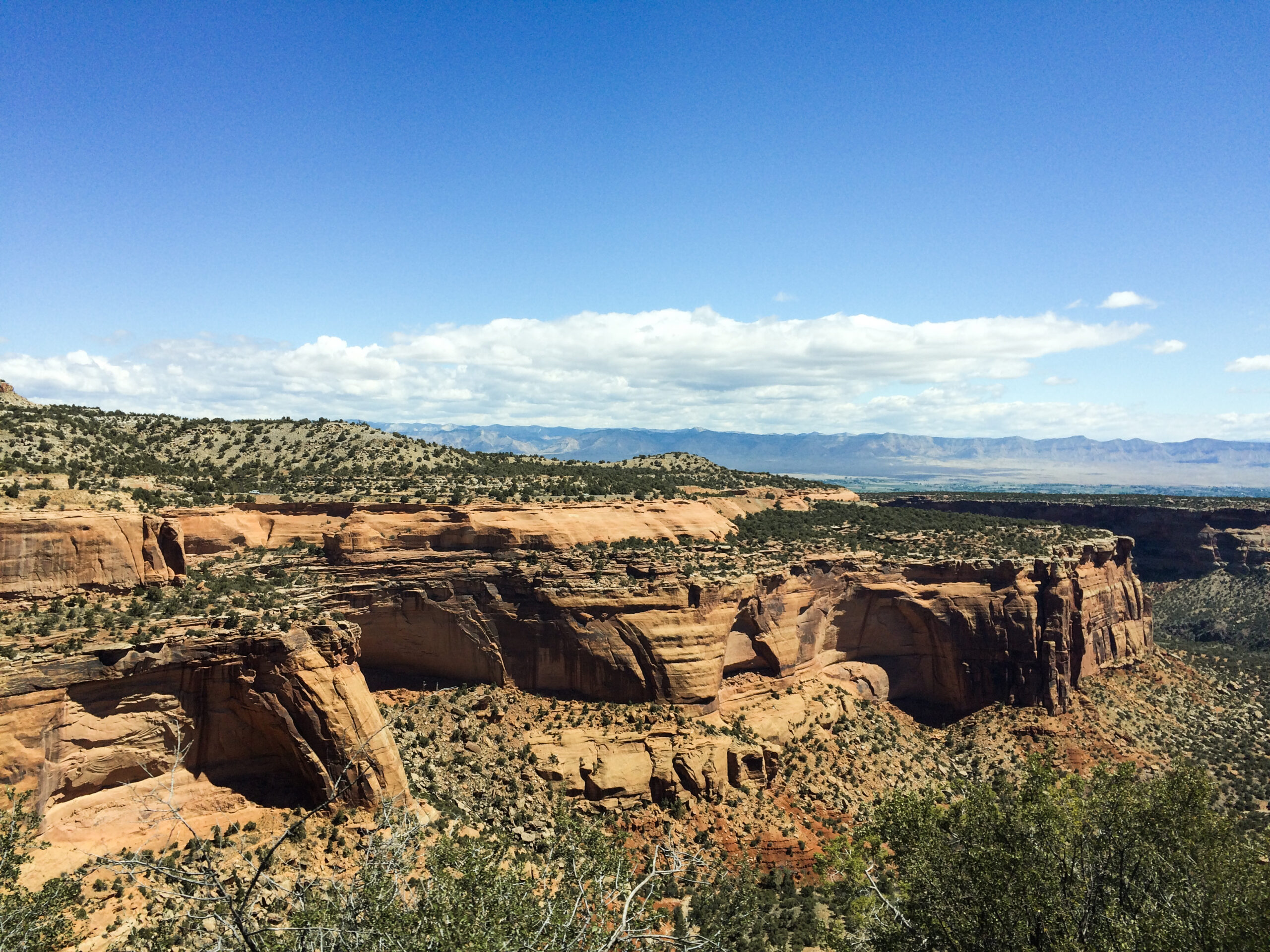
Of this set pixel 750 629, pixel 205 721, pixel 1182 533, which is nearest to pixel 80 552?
pixel 205 721

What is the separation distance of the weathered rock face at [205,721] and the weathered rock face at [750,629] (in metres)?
9.46

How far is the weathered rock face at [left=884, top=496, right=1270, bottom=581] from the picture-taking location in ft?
309

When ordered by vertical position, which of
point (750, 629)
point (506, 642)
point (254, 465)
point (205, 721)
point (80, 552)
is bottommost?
point (506, 642)

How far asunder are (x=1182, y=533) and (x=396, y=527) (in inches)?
4346

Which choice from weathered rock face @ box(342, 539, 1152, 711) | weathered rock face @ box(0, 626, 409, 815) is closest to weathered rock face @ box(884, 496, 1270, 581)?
weathered rock face @ box(342, 539, 1152, 711)

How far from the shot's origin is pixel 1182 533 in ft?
326

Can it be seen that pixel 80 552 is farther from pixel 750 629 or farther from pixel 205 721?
pixel 750 629

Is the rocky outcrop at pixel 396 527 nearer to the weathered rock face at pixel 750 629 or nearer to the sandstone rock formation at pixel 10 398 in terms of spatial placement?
the weathered rock face at pixel 750 629

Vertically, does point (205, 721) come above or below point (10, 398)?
below

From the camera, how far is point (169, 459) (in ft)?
150

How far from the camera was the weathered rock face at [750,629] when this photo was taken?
41.0 meters

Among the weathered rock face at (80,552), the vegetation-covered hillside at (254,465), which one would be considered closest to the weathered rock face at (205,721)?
the weathered rock face at (80,552)

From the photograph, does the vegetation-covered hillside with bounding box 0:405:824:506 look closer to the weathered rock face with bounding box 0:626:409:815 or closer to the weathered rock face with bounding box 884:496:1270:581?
the weathered rock face with bounding box 0:626:409:815

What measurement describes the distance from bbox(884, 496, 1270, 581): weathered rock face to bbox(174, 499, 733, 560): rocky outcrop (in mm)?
70431
